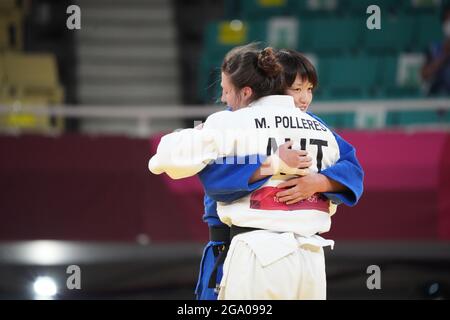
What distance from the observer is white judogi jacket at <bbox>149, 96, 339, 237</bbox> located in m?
2.21

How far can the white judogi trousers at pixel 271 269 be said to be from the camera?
2178 millimetres

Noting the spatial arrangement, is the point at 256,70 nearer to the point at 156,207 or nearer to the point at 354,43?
the point at 156,207

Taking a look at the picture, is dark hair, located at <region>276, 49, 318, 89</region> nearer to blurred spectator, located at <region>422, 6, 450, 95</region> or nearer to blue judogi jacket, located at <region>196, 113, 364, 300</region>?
blue judogi jacket, located at <region>196, 113, 364, 300</region>

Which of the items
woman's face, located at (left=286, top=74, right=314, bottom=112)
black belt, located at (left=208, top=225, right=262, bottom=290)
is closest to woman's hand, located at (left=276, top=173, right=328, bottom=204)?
black belt, located at (left=208, top=225, right=262, bottom=290)

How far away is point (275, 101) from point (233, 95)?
13 cm

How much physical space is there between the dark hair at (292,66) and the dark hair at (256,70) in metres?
0.03

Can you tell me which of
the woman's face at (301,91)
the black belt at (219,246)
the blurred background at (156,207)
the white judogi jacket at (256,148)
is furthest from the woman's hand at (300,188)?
the blurred background at (156,207)

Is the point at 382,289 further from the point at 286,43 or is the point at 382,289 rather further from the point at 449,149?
the point at 286,43

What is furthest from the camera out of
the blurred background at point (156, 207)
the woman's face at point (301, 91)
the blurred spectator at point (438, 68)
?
the blurred spectator at point (438, 68)

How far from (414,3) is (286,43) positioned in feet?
4.82

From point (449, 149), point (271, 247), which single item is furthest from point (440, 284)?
point (271, 247)

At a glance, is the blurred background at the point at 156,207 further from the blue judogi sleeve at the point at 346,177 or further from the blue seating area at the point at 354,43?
the blue judogi sleeve at the point at 346,177

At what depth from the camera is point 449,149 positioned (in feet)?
16.2

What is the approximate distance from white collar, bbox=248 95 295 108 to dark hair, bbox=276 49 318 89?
0.06m
